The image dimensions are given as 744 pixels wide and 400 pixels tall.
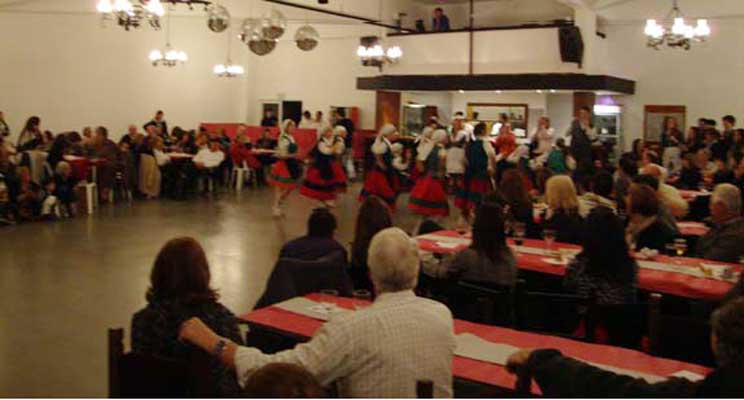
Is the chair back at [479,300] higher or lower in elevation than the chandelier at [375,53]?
lower

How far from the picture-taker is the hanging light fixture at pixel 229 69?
20442 millimetres

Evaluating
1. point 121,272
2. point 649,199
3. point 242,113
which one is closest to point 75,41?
point 242,113

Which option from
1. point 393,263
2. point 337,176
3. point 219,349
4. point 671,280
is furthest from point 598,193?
point 337,176

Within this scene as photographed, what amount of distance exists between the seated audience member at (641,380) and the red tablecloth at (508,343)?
37 cm

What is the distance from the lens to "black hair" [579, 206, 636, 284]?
436cm

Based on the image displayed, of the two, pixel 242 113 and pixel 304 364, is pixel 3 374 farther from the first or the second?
pixel 242 113

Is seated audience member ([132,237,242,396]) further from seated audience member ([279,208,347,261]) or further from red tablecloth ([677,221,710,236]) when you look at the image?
red tablecloth ([677,221,710,236])

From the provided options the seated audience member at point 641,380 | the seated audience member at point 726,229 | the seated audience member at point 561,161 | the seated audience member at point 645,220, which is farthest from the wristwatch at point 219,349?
the seated audience member at point 561,161

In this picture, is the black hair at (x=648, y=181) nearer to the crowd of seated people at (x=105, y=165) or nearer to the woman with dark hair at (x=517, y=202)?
the woman with dark hair at (x=517, y=202)

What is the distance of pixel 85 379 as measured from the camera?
4941 millimetres

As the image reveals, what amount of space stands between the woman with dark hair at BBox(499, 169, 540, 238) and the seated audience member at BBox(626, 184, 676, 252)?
132 centimetres

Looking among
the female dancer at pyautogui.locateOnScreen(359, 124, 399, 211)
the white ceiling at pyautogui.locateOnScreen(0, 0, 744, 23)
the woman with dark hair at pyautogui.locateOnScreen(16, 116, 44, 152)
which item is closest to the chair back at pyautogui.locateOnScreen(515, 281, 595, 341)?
the female dancer at pyautogui.locateOnScreen(359, 124, 399, 211)

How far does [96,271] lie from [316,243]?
404 centimetres

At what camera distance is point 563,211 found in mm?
6355
